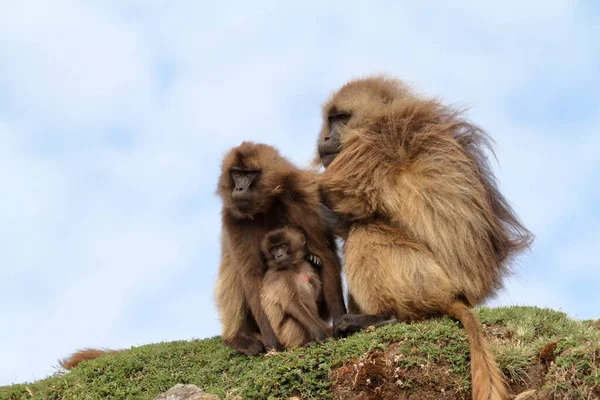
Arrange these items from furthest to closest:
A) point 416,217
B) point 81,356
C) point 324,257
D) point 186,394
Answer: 1. point 81,356
2. point 324,257
3. point 416,217
4. point 186,394

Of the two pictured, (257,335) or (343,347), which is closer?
(343,347)

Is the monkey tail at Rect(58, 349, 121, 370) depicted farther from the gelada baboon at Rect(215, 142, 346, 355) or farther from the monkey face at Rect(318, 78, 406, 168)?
the monkey face at Rect(318, 78, 406, 168)

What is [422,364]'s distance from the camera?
7582mm

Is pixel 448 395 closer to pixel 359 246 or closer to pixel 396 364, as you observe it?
pixel 396 364

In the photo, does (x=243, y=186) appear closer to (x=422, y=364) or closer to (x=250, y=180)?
(x=250, y=180)

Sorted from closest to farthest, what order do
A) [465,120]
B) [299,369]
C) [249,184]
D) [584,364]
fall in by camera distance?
[584,364] → [299,369] → [249,184] → [465,120]

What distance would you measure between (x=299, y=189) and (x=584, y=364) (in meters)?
3.03

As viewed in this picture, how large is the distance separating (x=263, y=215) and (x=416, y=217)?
4.89 ft

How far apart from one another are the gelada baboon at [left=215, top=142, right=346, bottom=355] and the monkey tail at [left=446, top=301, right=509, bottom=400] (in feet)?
4.37

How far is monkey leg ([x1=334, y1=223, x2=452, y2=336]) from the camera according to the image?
804cm

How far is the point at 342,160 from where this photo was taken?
337 inches

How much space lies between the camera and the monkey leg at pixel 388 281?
316 inches

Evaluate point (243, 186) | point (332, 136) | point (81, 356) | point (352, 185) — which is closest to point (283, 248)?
point (243, 186)

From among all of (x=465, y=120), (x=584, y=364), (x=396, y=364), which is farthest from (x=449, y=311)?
(x=465, y=120)
